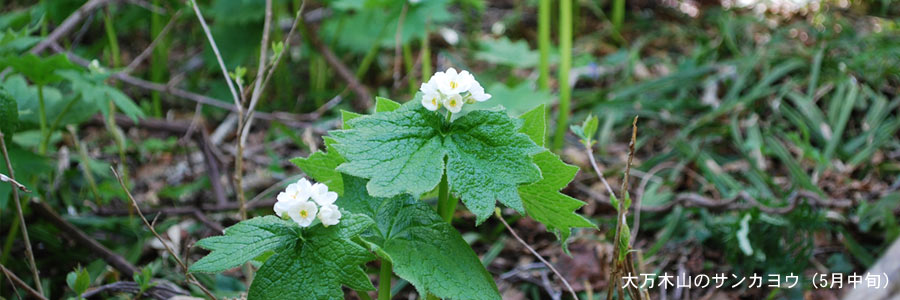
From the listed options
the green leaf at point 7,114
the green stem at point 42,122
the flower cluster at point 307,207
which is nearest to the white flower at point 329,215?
the flower cluster at point 307,207

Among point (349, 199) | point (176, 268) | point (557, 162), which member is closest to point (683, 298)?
point (557, 162)

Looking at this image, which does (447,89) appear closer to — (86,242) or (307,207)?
(307,207)

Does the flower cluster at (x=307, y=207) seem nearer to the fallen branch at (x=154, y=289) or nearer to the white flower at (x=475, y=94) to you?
the white flower at (x=475, y=94)

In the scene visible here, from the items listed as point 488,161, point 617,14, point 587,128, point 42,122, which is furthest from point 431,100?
point 617,14

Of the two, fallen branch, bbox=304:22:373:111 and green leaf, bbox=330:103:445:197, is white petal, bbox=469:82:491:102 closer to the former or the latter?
green leaf, bbox=330:103:445:197

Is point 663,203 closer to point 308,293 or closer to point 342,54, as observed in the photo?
point 308,293

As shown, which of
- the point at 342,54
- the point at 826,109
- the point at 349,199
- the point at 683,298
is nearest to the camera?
the point at 349,199
